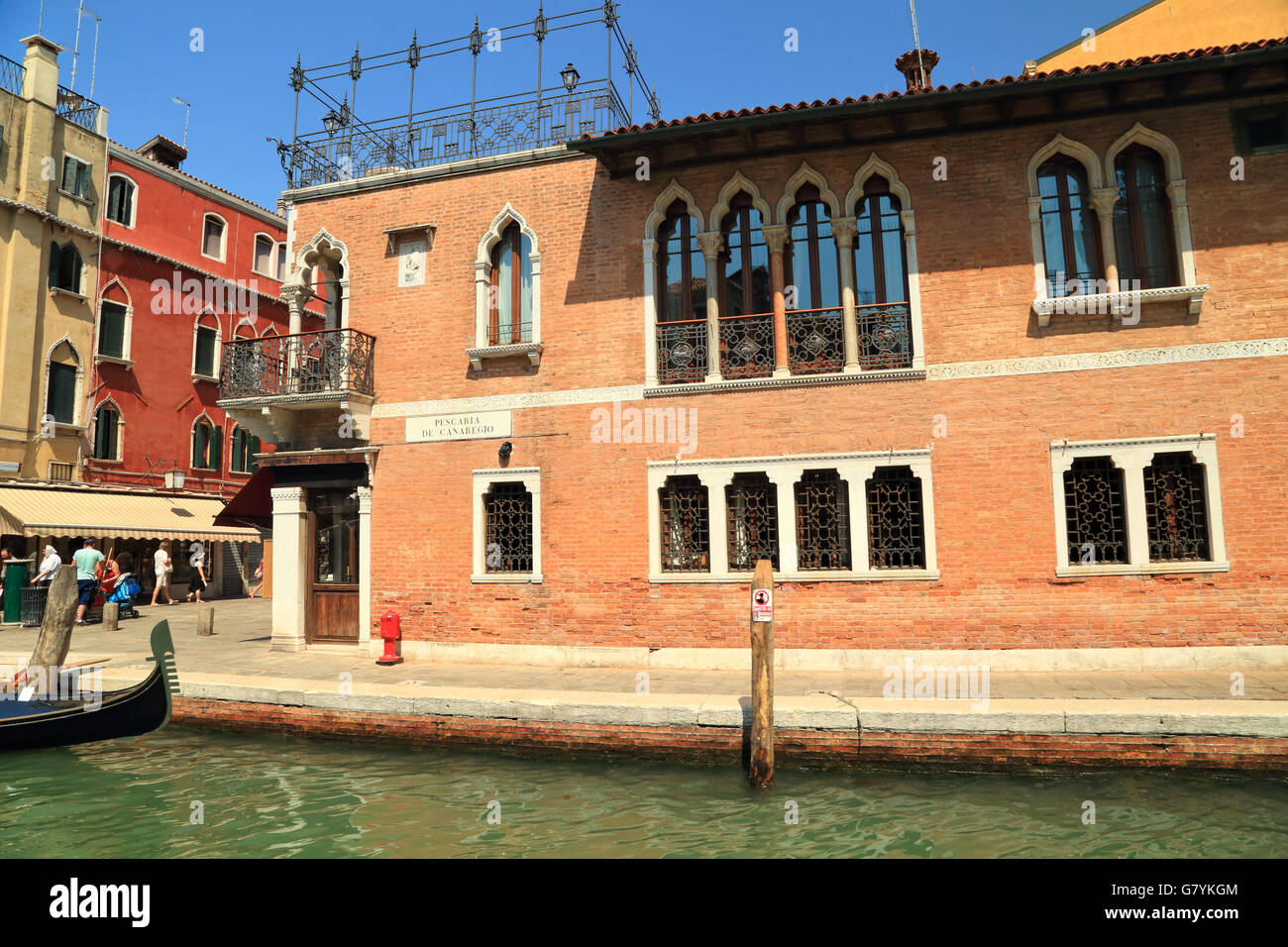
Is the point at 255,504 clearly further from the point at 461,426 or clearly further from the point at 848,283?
the point at 848,283

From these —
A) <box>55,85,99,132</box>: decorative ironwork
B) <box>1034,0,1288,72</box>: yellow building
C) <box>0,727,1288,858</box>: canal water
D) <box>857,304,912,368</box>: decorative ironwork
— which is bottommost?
<box>0,727,1288,858</box>: canal water

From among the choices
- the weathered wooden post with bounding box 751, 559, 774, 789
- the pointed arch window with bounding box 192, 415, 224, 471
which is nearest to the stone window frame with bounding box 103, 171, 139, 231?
the pointed arch window with bounding box 192, 415, 224, 471

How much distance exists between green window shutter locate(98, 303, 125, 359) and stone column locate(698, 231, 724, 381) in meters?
Result: 17.7

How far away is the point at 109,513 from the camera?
1930cm

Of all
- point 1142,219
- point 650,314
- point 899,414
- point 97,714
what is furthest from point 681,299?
point 97,714

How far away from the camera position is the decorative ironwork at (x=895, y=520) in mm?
10430

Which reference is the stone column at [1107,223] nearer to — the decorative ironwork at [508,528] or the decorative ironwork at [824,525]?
the decorative ironwork at [824,525]

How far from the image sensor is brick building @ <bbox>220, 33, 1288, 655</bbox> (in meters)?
9.70

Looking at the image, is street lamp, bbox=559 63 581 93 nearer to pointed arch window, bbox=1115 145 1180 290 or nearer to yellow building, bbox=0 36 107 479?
pointed arch window, bbox=1115 145 1180 290

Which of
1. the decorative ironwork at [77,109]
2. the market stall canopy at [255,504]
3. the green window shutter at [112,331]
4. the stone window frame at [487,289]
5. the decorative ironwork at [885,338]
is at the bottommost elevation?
the market stall canopy at [255,504]

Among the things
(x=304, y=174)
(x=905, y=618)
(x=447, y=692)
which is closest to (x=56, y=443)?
(x=304, y=174)

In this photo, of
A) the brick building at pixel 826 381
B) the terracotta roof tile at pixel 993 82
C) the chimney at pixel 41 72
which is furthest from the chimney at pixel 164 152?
the terracotta roof tile at pixel 993 82

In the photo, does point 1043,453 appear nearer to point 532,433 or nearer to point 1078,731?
point 1078,731

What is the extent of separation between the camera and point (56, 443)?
1973 centimetres
